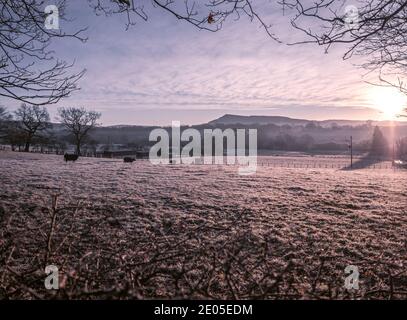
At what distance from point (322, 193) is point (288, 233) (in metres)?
7.32

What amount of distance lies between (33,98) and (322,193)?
13920 millimetres

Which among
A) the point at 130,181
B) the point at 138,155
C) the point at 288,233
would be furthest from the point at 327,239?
the point at 138,155

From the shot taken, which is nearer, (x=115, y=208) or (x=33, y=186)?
(x=115, y=208)

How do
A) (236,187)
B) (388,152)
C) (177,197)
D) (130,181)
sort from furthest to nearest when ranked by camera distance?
1. (388,152)
2. (130,181)
3. (236,187)
4. (177,197)

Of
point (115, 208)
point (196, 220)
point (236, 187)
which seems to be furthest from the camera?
point (236, 187)

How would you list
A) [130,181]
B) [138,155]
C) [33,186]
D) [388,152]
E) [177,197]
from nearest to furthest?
[177,197] < [33,186] < [130,181] < [138,155] < [388,152]

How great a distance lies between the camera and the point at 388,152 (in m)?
90.3

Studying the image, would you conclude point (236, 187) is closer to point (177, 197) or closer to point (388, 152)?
point (177, 197)
